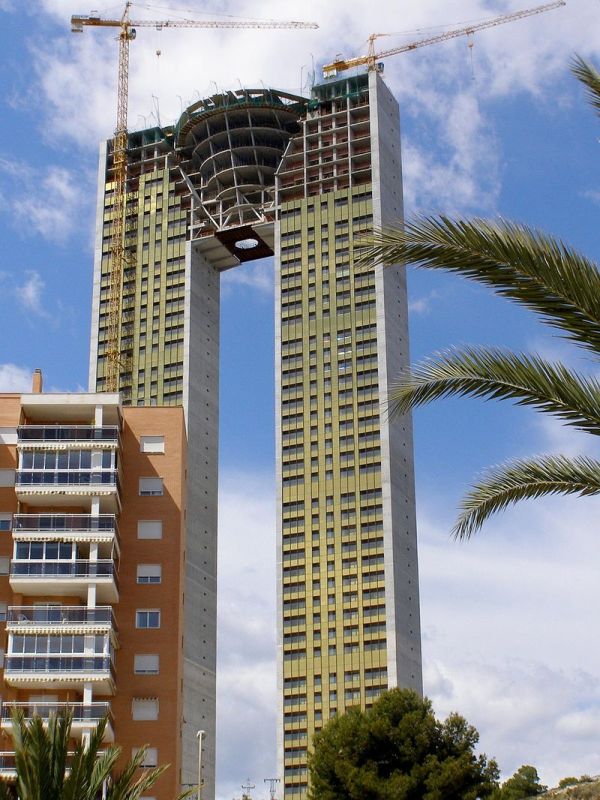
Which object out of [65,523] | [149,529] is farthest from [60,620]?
[149,529]

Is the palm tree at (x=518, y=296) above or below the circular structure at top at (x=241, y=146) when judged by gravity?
below

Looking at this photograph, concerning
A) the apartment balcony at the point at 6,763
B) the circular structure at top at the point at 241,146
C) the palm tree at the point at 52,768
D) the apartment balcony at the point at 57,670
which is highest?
the circular structure at top at the point at 241,146

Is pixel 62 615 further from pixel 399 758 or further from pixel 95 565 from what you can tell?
pixel 399 758

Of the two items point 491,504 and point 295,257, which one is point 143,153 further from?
point 491,504

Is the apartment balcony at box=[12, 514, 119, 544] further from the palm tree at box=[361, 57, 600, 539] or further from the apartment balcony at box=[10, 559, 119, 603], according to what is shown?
the palm tree at box=[361, 57, 600, 539]

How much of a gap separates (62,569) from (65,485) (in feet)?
13.4

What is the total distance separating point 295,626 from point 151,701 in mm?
56964

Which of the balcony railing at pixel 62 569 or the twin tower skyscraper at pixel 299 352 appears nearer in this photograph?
the balcony railing at pixel 62 569

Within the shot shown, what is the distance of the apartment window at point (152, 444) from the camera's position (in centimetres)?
6725

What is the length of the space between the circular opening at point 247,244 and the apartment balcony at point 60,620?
254ft

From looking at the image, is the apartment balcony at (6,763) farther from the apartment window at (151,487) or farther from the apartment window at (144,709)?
the apartment window at (151,487)

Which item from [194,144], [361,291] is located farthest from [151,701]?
[194,144]

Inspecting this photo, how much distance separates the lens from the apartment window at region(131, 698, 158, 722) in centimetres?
6162

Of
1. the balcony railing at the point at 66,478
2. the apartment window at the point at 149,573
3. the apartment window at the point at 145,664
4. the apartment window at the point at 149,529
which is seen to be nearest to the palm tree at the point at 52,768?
the apartment window at the point at 145,664
